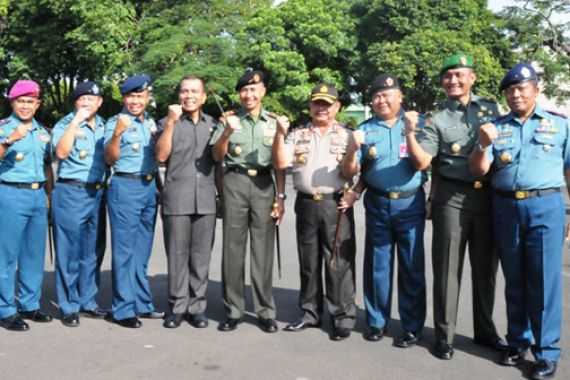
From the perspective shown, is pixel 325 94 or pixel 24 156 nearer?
pixel 325 94

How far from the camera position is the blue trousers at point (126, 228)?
15.9 ft

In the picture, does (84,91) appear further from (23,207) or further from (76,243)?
(76,243)

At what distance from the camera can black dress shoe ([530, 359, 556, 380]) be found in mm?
3744

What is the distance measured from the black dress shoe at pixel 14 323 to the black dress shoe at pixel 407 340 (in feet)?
9.18

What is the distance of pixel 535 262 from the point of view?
387 cm

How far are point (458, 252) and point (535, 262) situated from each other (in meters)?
0.52

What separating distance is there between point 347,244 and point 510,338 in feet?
4.27

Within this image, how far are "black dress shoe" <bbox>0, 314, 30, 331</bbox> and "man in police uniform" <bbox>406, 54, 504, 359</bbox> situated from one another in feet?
10.1

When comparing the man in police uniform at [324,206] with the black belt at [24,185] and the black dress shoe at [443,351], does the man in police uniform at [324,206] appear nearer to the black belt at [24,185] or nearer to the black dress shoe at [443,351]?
the black dress shoe at [443,351]

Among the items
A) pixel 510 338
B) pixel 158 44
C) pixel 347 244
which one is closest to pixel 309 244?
pixel 347 244

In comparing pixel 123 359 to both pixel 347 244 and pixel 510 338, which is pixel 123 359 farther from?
pixel 510 338

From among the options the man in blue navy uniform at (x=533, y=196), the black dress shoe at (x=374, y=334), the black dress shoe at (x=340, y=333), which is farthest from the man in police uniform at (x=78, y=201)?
the man in blue navy uniform at (x=533, y=196)

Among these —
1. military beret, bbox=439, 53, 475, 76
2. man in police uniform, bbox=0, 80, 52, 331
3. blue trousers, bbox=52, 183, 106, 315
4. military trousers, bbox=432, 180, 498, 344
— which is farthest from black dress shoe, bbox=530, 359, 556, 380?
man in police uniform, bbox=0, 80, 52, 331

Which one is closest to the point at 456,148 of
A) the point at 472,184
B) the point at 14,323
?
the point at 472,184
